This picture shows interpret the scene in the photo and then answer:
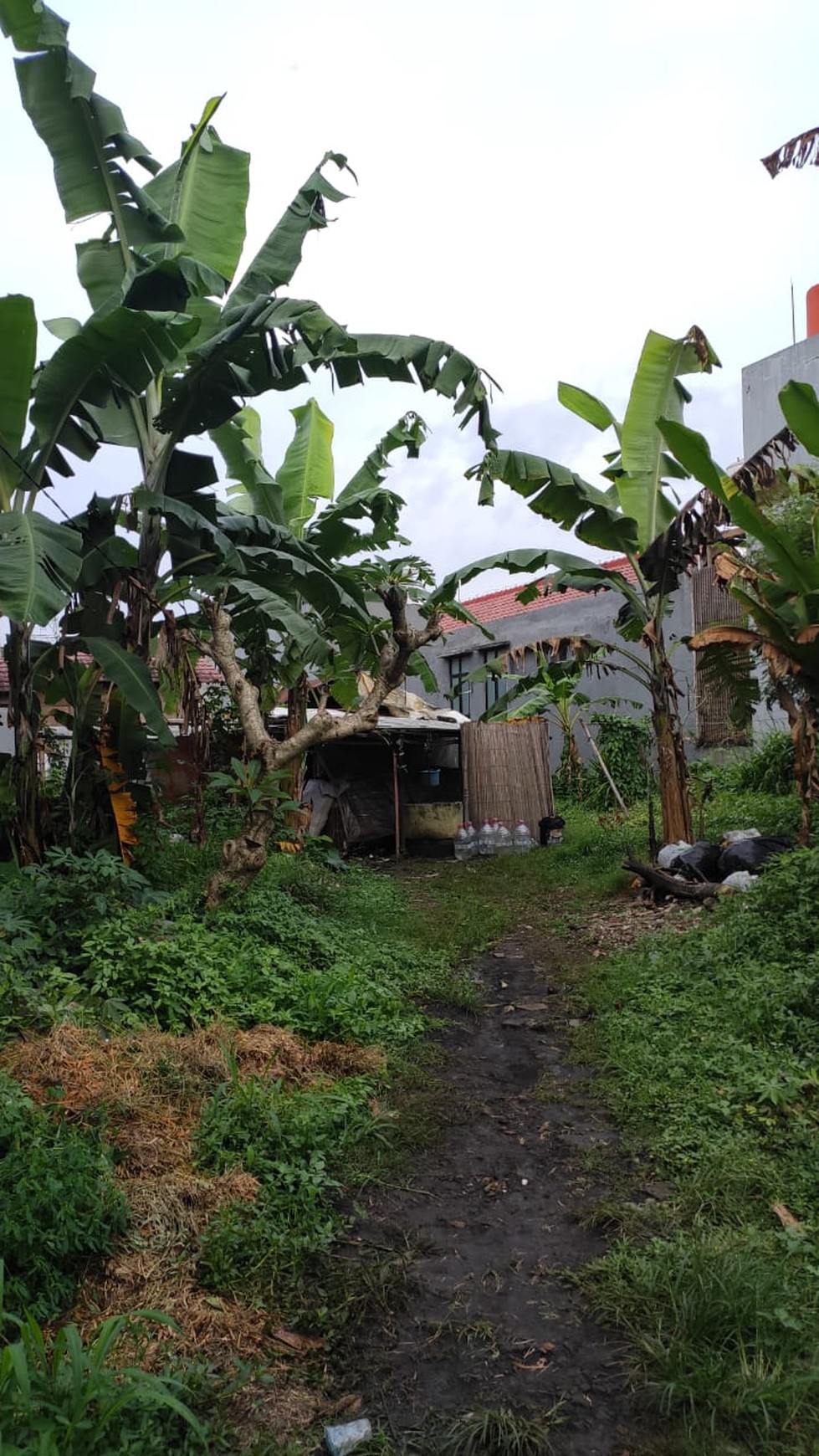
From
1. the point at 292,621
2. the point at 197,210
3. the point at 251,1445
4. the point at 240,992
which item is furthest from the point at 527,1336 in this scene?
the point at 197,210

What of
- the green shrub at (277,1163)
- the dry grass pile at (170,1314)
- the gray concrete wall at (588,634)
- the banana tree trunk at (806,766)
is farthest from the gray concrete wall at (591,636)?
the dry grass pile at (170,1314)

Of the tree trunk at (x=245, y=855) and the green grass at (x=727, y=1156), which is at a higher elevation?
the tree trunk at (x=245, y=855)

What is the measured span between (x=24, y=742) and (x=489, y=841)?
8.44 metres

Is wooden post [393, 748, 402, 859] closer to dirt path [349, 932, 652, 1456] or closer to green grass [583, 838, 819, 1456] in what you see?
green grass [583, 838, 819, 1456]

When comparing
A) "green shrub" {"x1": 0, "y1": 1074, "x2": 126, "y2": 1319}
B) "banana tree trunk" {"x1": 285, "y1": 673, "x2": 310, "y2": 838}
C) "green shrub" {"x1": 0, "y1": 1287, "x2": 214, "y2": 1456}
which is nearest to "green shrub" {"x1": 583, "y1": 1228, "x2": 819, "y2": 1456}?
"green shrub" {"x1": 0, "y1": 1287, "x2": 214, "y2": 1456}

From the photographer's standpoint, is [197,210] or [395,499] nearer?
[197,210]

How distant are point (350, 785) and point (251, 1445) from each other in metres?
11.8

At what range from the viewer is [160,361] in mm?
5504

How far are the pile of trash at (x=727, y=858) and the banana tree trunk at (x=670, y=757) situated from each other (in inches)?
13.3

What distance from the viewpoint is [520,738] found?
14.4m

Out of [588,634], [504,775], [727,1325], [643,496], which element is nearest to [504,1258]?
[727,1325]

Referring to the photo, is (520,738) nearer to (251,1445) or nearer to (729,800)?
(729,800)

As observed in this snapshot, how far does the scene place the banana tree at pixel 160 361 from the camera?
17.9 ft

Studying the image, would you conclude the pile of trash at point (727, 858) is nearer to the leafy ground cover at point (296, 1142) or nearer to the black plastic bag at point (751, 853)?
the black plastic bag at point (751, 853)
